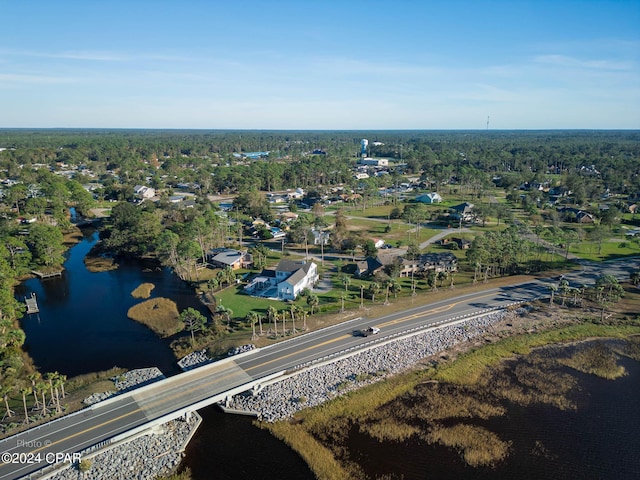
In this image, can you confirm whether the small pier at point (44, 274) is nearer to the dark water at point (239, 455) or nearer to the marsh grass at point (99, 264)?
the marsh grass at point (99, 264)

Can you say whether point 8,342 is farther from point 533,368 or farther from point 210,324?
point 533,368

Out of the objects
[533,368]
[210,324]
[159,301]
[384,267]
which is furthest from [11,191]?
[533,368]

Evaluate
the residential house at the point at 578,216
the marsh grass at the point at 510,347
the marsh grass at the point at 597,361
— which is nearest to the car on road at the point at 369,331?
the marsh grass at the point at 510,347

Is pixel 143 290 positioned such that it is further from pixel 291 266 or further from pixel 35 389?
pixel 35 389

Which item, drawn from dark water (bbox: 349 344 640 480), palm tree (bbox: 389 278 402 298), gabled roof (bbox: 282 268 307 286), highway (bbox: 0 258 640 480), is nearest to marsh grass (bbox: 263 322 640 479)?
dark water (bbox: 349 344 640 480)

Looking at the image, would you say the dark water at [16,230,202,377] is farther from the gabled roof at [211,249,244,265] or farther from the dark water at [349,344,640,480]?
the dark water at [349,344,640,480]

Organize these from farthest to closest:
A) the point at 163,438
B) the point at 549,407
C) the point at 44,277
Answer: the point at 44,277 → the point at 549,407 → the point at 163,438
